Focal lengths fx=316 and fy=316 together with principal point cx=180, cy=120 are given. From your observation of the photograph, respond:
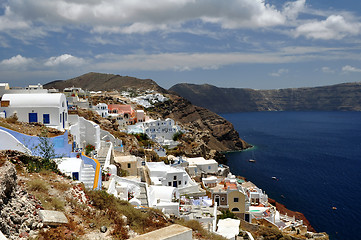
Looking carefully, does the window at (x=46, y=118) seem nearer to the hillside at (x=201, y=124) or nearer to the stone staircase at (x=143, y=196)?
the stone staircase at (x=143, y=196)

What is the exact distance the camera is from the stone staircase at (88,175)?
1481 cm

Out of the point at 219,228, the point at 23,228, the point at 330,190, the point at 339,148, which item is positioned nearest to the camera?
the point at 23,228

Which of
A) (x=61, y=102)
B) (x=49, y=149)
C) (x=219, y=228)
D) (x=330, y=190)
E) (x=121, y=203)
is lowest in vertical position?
(x=330, y=190)

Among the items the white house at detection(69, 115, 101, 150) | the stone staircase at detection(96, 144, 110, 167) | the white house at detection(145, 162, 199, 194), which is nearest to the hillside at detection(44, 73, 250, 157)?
the white house at detection(145, 162, 199, 194)

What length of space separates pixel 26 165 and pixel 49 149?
2.13 metres

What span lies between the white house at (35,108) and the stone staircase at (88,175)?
459cm

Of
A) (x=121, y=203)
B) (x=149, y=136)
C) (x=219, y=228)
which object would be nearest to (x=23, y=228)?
(x=121, y=203)

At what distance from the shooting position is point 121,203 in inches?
462

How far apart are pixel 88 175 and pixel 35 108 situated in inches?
266

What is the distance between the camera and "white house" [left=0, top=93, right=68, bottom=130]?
19.3 m

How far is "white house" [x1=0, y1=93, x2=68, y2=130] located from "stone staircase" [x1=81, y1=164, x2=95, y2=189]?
15.1 ft

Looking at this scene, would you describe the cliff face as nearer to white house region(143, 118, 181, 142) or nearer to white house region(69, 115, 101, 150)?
white house region(143, 118, 181, 142)

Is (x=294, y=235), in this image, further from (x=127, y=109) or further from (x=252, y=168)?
(x=127, y=109)

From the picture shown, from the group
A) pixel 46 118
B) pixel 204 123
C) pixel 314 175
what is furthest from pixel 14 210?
pixel 204 123
